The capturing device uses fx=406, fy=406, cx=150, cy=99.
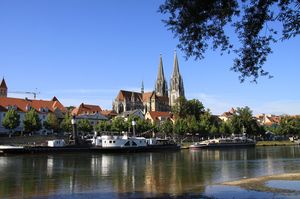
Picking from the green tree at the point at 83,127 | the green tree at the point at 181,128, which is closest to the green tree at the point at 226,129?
the green tree at the point at 181,128

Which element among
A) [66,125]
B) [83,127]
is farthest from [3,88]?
[83,127]

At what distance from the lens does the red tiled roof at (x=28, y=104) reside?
4772 inches

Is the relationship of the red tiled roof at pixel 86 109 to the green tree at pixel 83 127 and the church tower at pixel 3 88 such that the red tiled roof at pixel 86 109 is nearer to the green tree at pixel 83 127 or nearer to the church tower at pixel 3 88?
the green tree at pixel 83 127

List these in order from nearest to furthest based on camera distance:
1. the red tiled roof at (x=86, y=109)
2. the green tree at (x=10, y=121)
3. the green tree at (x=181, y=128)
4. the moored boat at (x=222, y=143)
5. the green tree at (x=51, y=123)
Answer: the moored boat at (x=222, y=143), the green tree at (x=10, y=121), the green tree at (x=51, y=123), the green tree at (x=181, y=128), the red tiled roof at (x=86, y=109)

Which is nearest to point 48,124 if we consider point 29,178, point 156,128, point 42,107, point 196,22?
point 42,107

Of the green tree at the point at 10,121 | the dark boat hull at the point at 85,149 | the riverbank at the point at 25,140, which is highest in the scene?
the green tree at the point at 10,121

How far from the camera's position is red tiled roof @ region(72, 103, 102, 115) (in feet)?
484

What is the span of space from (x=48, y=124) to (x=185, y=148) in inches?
1620

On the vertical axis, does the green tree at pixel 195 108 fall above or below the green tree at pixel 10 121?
above

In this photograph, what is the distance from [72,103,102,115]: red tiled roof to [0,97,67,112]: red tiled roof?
10745 mm

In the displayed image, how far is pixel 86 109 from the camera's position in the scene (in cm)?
15175

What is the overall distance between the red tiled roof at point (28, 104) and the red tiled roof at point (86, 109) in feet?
35.3

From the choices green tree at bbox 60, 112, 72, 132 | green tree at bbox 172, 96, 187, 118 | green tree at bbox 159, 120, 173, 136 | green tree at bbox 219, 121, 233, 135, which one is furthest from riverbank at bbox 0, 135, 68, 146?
green tree at bbox 219, 121, 233, 135

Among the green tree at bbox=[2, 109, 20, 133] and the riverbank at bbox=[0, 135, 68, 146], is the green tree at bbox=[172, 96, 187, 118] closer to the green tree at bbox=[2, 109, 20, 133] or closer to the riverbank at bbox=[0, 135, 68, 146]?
the riverbank at bbox=[0, 135, 68, 146]
